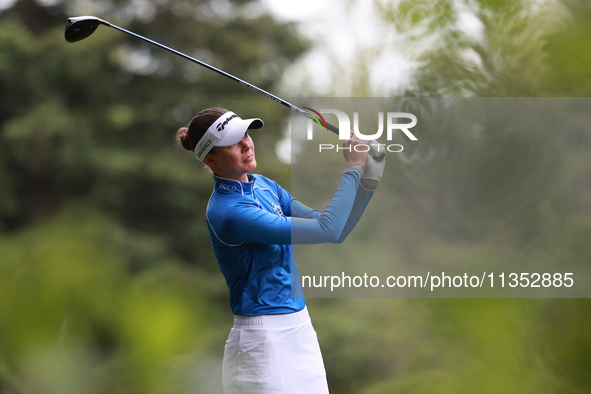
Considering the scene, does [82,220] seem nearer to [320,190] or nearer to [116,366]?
[116,366]

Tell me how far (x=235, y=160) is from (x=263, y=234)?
0.81 feet

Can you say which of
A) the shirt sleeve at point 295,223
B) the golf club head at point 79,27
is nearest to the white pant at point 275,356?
the shirt sleeve at point 295,223

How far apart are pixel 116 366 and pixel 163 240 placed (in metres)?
2.27

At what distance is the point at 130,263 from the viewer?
237 inches

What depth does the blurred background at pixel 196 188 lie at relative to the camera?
2896mm

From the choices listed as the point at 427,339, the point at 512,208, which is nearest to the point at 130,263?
the point at 427,339

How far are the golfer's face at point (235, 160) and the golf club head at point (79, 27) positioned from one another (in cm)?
68

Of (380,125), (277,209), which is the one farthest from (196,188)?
(277,209)

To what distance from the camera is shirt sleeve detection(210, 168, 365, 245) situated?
1787mm

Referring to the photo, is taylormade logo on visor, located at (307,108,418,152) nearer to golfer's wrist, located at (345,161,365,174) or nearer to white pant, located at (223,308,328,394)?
golfer's wrist, located at (345,161,365,174)

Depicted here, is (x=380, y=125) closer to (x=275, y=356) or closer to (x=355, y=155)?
(x=355, y=155)

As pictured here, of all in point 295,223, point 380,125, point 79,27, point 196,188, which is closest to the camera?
point 295,223

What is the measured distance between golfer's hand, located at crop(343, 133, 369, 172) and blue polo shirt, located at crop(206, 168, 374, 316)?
3 cm

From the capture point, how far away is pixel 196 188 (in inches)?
250
